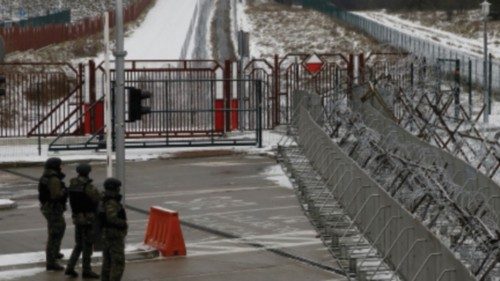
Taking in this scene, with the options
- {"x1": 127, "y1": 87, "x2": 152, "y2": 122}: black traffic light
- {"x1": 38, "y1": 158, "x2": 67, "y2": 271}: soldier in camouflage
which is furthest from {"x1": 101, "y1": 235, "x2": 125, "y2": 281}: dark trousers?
{"x1": 127, "y1": 87, "x2": 152, "y2": 122}: black traffic light

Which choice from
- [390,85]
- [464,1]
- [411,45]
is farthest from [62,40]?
[390,85]

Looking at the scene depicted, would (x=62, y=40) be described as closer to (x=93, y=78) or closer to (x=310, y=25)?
(x=310, y=25)

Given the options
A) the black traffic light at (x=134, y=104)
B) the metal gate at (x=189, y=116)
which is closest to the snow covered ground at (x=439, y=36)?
the metal gate at (x=189, y=116)

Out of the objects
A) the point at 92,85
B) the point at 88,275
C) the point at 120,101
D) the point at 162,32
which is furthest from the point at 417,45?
the point at 88,275

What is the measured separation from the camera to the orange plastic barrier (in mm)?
21891

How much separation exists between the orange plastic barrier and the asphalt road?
220 millimetres

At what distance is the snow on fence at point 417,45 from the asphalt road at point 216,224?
77.5ft

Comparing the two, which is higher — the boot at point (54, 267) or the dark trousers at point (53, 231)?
the dark trousers at point (53, 231)

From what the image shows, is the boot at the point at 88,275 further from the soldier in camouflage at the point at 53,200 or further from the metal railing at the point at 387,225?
the metal railing at the point at 387,225

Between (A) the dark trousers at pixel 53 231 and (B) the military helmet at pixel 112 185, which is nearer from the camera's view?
(B) the military helmet at pixel 112 185

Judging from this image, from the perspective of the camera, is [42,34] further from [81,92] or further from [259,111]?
[259,111]

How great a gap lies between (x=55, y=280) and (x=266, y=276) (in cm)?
314

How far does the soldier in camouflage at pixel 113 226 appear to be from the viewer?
18219mm

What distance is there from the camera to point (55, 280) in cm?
2008
